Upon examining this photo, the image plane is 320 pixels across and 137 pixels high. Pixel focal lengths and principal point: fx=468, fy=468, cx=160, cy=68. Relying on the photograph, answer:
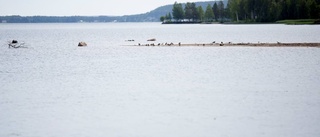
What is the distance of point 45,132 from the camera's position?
49.9 ft

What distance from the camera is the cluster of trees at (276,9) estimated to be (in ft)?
525

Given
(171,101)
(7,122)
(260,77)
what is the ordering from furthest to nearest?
(260,77), (171,101), (7,122)

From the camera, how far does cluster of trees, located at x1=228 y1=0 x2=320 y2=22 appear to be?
160 m

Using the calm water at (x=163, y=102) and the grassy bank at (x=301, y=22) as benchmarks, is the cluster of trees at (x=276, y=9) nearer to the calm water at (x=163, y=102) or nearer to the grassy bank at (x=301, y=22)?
the grassy bank at (x=301, y=22)

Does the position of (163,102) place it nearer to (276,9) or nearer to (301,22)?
(301,22)

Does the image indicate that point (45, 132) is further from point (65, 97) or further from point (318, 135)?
point (318, 135)

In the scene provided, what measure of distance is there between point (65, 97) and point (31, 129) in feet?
21.1

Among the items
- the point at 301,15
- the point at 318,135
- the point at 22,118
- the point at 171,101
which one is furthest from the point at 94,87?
the point at 301,15

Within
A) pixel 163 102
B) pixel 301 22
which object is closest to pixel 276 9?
pixel 301 22

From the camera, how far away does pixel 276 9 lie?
552ft

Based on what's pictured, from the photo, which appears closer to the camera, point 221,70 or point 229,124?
point 229,124

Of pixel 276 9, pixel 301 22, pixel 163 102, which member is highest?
pixel 276 9

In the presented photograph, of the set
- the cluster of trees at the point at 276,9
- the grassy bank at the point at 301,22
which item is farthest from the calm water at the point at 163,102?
the cluster of trees at the point at 276,9

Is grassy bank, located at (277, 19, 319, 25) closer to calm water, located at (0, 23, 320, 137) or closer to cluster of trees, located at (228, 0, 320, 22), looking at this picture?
cluster of trees, located at (228, 0, 320, 22)
